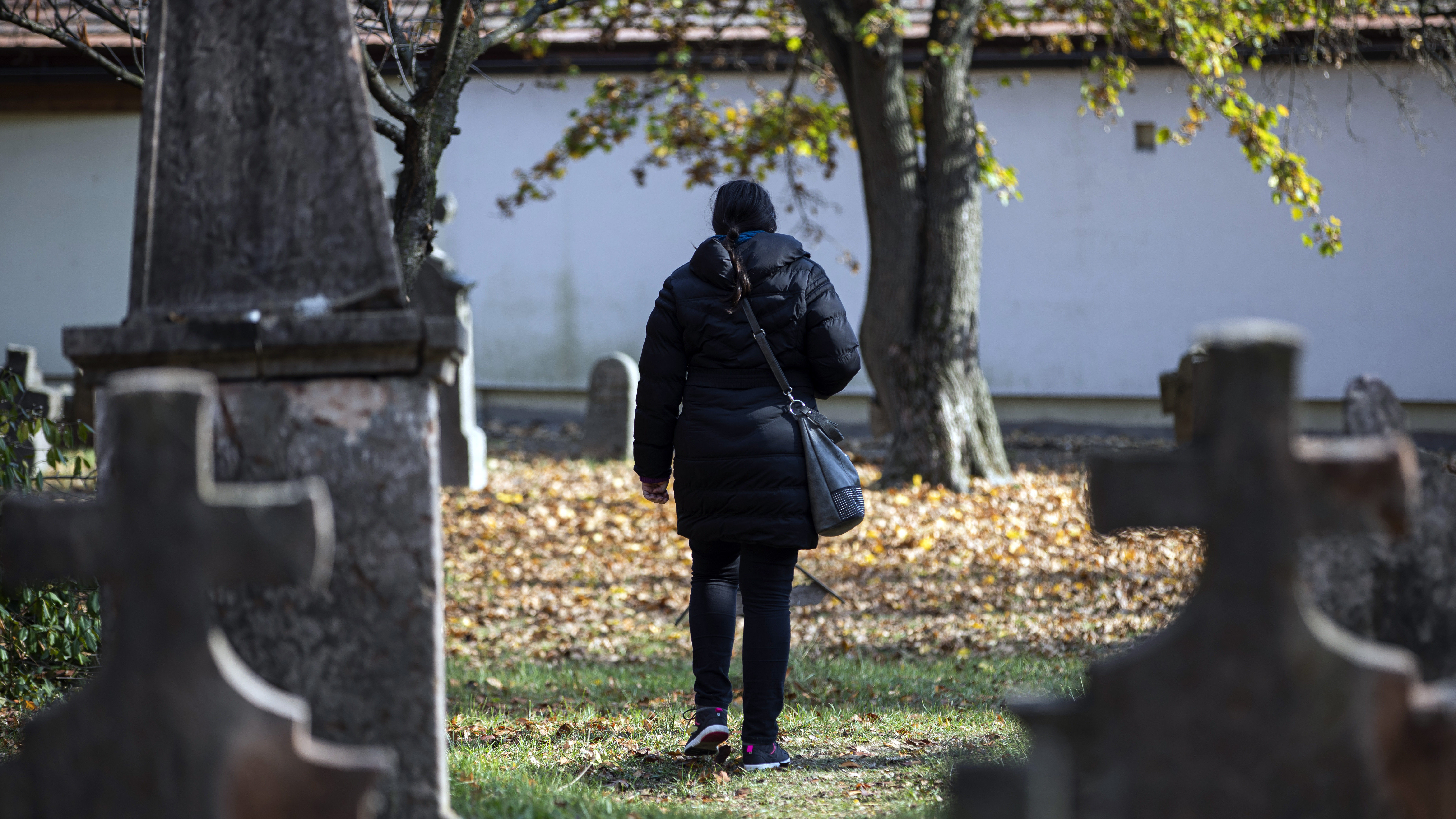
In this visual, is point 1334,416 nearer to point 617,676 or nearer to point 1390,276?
point 1390,276

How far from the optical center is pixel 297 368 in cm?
216

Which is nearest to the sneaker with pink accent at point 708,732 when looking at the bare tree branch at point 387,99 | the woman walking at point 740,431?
the woman walking at point 740,431

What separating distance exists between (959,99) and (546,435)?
21.9 ft

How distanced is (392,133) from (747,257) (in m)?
1.76

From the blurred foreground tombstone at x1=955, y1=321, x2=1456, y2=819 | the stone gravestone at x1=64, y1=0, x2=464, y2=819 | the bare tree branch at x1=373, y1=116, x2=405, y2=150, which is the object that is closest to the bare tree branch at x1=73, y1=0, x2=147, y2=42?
the bare tree branch at x1=373, y1=116, x2=405, y2=150

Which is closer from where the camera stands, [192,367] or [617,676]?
[192,367]

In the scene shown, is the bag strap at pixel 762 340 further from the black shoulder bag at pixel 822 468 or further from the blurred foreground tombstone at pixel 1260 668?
the blurred foreground tombstone at pixel 1260 668

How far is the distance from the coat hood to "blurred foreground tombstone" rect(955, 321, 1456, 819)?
Result: 2035mm

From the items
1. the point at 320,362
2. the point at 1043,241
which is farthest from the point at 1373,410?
the point at 1043,241

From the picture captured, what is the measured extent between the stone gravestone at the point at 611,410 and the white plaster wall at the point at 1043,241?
161 inches

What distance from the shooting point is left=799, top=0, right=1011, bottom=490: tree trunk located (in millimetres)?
9219

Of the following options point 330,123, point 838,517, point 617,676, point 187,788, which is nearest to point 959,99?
point 617,676

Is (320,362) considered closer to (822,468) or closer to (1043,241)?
(822,468)

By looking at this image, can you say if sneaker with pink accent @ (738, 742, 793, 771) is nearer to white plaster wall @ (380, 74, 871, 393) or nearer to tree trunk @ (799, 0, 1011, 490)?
tree trunk @ (799, 0, 1011, 490)
